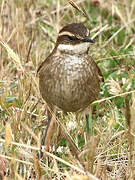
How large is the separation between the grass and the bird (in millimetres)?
202

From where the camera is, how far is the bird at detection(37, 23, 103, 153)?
14.6 feet

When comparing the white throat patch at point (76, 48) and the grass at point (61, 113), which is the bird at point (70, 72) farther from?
the grass at point (61, 113)

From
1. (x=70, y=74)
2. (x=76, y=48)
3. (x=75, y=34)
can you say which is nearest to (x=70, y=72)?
(x=70, y=74)

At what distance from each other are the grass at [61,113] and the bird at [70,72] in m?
0.20

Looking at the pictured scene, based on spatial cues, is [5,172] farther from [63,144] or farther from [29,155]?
[63,144]

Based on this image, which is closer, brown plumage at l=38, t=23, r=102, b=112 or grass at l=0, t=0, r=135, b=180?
grass at l=0, t=0, r=135, b=180

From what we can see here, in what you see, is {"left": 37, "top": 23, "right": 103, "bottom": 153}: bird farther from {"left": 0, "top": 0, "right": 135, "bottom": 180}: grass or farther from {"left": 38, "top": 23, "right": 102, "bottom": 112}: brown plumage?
{"left": 0, "top": 0, "right": 135, "bottom": 180}: grass

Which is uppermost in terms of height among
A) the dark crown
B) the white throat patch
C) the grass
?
the dark crown

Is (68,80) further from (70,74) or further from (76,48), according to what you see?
(76,48)

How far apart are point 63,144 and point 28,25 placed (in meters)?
2.62

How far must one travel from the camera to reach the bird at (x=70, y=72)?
4.46 metres

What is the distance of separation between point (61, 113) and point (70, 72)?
2.66ft

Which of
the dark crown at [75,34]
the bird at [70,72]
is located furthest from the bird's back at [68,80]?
the dark crown at [75,34]

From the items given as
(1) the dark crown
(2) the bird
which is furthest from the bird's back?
(1) the dark crown
